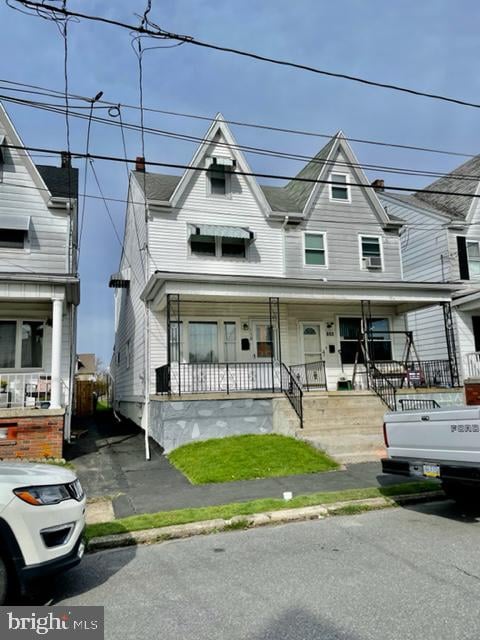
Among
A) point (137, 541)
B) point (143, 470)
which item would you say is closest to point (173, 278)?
point (143, 470)

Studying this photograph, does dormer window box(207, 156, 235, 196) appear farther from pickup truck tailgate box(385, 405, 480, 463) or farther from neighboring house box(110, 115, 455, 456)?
pickup truck tailgate box(385, 405, 480, 463)

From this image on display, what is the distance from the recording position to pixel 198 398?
11922 millimetres

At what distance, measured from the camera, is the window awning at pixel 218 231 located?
15.1 meters

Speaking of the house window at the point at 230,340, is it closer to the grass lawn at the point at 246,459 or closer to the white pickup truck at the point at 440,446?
the grass lawn at the point at 246,459

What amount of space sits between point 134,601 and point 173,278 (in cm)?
927

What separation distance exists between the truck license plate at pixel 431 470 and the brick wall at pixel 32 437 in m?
7.89

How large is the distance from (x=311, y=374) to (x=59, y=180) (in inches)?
431

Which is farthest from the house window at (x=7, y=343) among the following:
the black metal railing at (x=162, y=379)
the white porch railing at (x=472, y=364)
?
the white porch railing at (x=472, y=364)

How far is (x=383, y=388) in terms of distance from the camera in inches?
542

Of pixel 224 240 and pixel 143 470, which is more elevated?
pixel 224 240

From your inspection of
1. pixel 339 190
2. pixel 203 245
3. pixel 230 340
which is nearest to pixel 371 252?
pixel 339 190

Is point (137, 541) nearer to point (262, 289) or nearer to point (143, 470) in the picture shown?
point (143, 470)

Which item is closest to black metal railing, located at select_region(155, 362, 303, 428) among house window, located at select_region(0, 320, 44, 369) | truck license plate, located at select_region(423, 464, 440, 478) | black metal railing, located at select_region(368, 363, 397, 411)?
black metal railing, located at select_region(368, 363, 397, 411)

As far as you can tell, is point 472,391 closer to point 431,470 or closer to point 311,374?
point 311,374
